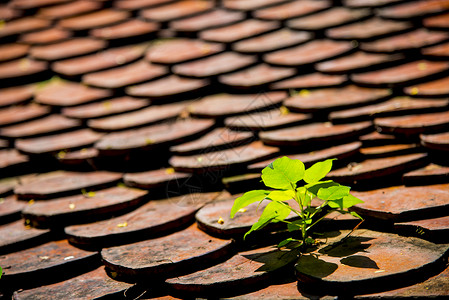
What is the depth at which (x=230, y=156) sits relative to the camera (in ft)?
6.38

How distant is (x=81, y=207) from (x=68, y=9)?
1860 millimetres

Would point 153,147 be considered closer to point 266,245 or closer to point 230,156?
point 230,156

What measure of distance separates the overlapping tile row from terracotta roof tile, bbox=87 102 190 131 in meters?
0.01

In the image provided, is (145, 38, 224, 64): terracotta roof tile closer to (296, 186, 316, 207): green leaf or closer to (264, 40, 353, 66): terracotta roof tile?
(264, 40, 353, 66): terracotta roof tile

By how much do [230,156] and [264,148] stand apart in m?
0.16

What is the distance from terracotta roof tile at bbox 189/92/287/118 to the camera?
2.23 metres

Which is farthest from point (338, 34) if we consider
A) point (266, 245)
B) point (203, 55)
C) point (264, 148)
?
point (266, 245)

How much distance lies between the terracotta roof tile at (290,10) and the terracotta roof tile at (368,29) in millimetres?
253

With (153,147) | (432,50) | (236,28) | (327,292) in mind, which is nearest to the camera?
(327,292)

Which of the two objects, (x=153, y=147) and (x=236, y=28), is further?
(x=236, y=28)

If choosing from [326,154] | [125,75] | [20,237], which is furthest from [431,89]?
[20,237]

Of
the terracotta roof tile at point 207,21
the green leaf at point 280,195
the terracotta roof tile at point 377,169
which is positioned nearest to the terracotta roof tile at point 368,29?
the terracotta roof tile at point 207,21

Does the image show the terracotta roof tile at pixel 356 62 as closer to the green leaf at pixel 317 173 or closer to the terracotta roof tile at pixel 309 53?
the terracotta roof tile at pixel 309 53

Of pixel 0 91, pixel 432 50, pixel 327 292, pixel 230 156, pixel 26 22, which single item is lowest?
pixel 327 292
